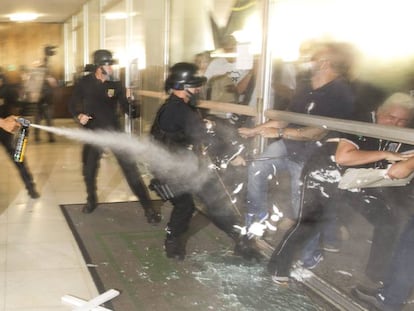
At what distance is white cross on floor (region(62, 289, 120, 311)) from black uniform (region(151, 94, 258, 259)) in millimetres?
760

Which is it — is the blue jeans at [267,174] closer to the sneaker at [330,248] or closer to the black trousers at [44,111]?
the sneaker at [330,248]

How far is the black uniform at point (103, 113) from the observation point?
4.46m

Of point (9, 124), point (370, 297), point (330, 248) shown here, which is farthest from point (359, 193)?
point (9, 124)

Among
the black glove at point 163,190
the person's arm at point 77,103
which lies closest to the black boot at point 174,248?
the black glove at point 163,190

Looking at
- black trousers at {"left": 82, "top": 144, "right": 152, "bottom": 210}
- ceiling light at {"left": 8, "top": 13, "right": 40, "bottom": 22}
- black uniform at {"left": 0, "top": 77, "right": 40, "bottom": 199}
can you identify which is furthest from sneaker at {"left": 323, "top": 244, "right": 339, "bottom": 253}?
ceiling light at {"left": 8, "top": 13, "right": 40, "bottom": 22}

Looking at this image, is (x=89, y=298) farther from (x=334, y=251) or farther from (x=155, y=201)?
(x=155, y=201)

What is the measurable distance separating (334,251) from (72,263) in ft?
6.63

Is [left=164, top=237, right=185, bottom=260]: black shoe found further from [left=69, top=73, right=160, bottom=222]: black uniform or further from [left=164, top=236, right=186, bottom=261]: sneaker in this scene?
[left=69, top=73, right=160, bottom=222]: black uniform

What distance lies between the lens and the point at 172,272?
11.0ft

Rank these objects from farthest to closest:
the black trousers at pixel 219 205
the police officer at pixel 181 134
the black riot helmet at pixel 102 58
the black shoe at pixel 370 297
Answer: the black riot helmet at pixel 102 58, the black trousers at pixel 219 205, the police officer at pixel 181 134, the black shoe at pixel 370 297

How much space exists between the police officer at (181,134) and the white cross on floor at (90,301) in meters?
0.76

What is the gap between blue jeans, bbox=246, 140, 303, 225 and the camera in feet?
11.9

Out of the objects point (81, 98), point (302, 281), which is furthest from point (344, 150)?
point (81, 98)

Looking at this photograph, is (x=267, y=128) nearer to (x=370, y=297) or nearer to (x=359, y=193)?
(x=359, y=193)
